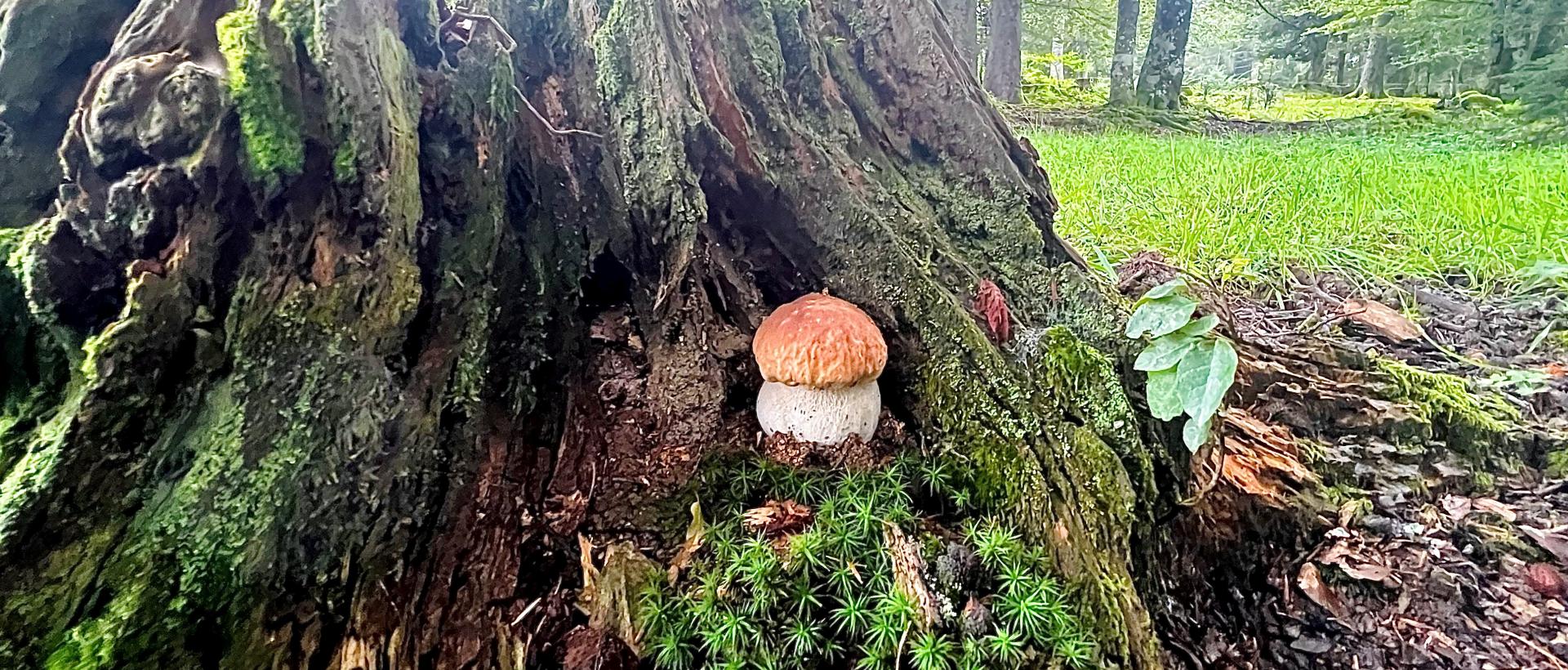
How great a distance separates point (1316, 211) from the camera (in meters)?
5.08

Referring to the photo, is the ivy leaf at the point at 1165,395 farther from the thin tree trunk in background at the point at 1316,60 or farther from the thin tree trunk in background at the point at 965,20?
the thin tree trunk in background at the point at 1316,60

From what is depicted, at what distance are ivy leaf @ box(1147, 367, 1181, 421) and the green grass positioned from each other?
160 centimetres

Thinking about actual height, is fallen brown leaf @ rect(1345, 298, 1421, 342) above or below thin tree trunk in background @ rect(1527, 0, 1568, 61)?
below

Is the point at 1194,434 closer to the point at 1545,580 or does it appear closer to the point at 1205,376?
the point at 1205,376

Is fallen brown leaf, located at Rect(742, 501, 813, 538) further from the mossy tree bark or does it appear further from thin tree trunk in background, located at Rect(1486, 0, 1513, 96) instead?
thin tree trunk in background, located at Rect(1486, 0, 1513, 96)

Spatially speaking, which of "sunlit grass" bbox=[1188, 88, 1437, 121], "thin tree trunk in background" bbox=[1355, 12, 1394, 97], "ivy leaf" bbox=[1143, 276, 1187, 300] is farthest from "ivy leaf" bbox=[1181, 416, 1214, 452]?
"thin tree trunk in background" bbox=[1355, 12, 1394, 97]

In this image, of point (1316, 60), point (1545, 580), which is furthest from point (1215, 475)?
point (1316, 60)

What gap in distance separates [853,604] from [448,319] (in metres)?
1.09

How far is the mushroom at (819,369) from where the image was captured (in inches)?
74.1

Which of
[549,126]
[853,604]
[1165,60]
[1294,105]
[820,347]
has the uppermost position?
[549,126]

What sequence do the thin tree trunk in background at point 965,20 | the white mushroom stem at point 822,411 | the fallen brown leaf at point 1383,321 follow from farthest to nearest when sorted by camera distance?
the thin tree trunk in background at point 965,20
the fallen brown leaf at point 1383,321
the white mushroom stem at point 822,411

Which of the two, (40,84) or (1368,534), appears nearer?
(40,84)

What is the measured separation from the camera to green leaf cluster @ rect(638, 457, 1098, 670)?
1.53m

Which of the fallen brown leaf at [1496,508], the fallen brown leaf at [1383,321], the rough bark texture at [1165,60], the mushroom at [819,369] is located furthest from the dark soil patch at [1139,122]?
the mushroom at [819,369]
